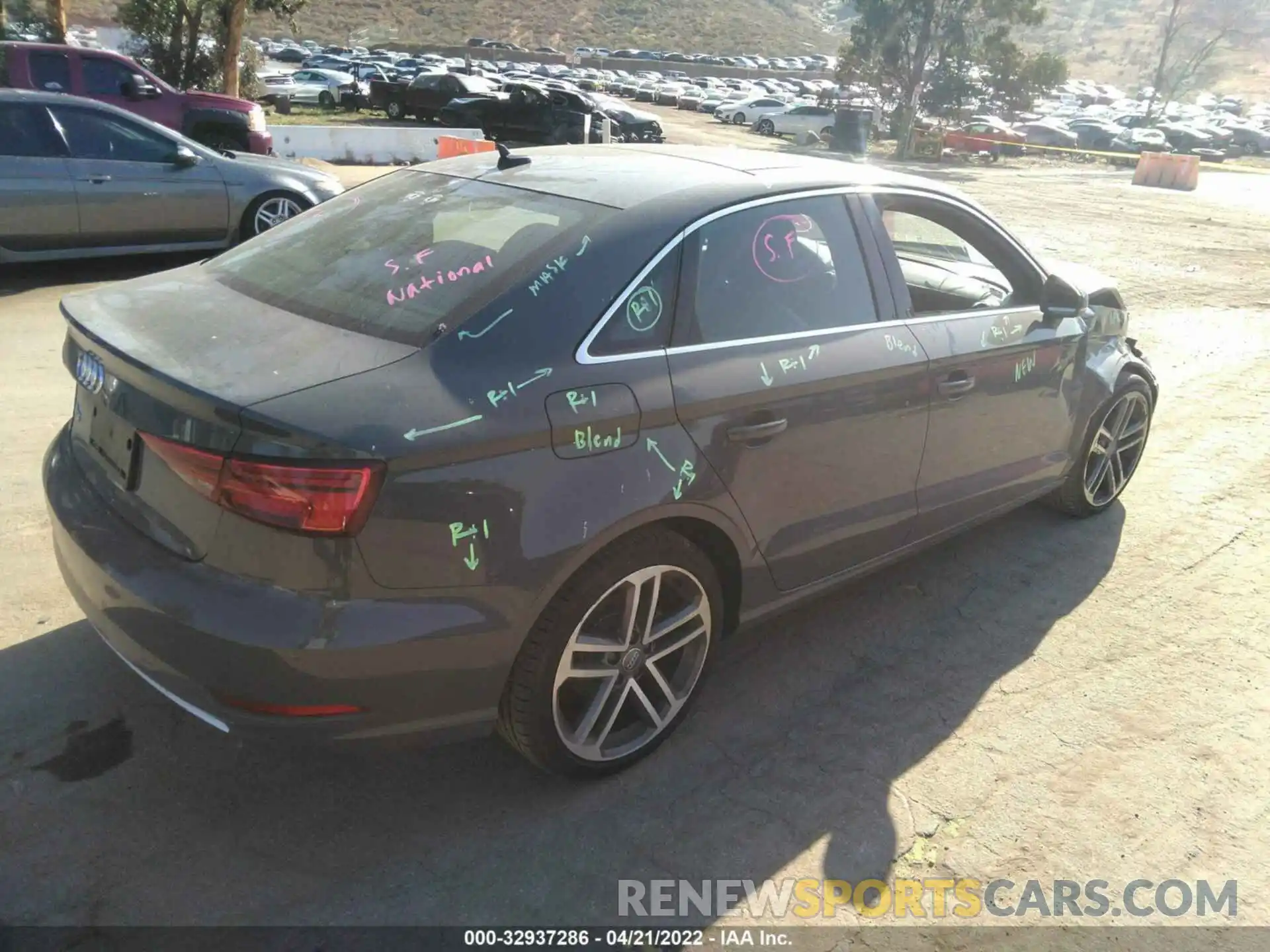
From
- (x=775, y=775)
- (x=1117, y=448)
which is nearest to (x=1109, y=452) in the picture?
(x=1117, y=448)

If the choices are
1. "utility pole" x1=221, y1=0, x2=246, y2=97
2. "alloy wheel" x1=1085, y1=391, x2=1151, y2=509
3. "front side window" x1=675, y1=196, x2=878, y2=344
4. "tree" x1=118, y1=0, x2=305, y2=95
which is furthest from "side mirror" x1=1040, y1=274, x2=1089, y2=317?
"tree" x1=118, y1=0, x2=305, y2=95


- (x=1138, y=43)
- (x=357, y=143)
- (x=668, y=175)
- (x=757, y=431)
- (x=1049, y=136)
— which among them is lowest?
(x=357, y=143)

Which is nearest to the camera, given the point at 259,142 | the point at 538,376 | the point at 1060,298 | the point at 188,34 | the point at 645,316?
the point at 538,376

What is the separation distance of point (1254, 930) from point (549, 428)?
7.45 feet

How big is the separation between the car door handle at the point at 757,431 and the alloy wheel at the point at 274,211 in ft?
22.4

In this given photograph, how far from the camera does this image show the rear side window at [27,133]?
749 centimetres

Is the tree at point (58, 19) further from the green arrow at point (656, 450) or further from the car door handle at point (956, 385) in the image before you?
the green arrow at point (656, 450)

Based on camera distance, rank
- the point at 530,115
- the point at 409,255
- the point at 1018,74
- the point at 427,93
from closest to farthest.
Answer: the point at 409,255, the point at 530,115, the point at 427,93, the point at 1018,74

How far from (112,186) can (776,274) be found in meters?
6.64

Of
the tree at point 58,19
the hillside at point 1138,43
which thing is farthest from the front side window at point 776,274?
the hillside at point 1138,43

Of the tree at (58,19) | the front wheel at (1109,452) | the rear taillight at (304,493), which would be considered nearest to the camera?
the rear taillight at (304,493)

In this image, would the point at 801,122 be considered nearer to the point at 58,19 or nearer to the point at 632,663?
the point at 58,19

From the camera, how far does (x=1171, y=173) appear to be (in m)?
26.5

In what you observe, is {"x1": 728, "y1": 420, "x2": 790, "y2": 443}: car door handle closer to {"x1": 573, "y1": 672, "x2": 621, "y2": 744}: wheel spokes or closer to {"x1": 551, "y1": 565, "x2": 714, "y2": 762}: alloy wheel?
{"x1": 551, "y1": 565, "x2": 714, "y2": 762}: alloy wheel
